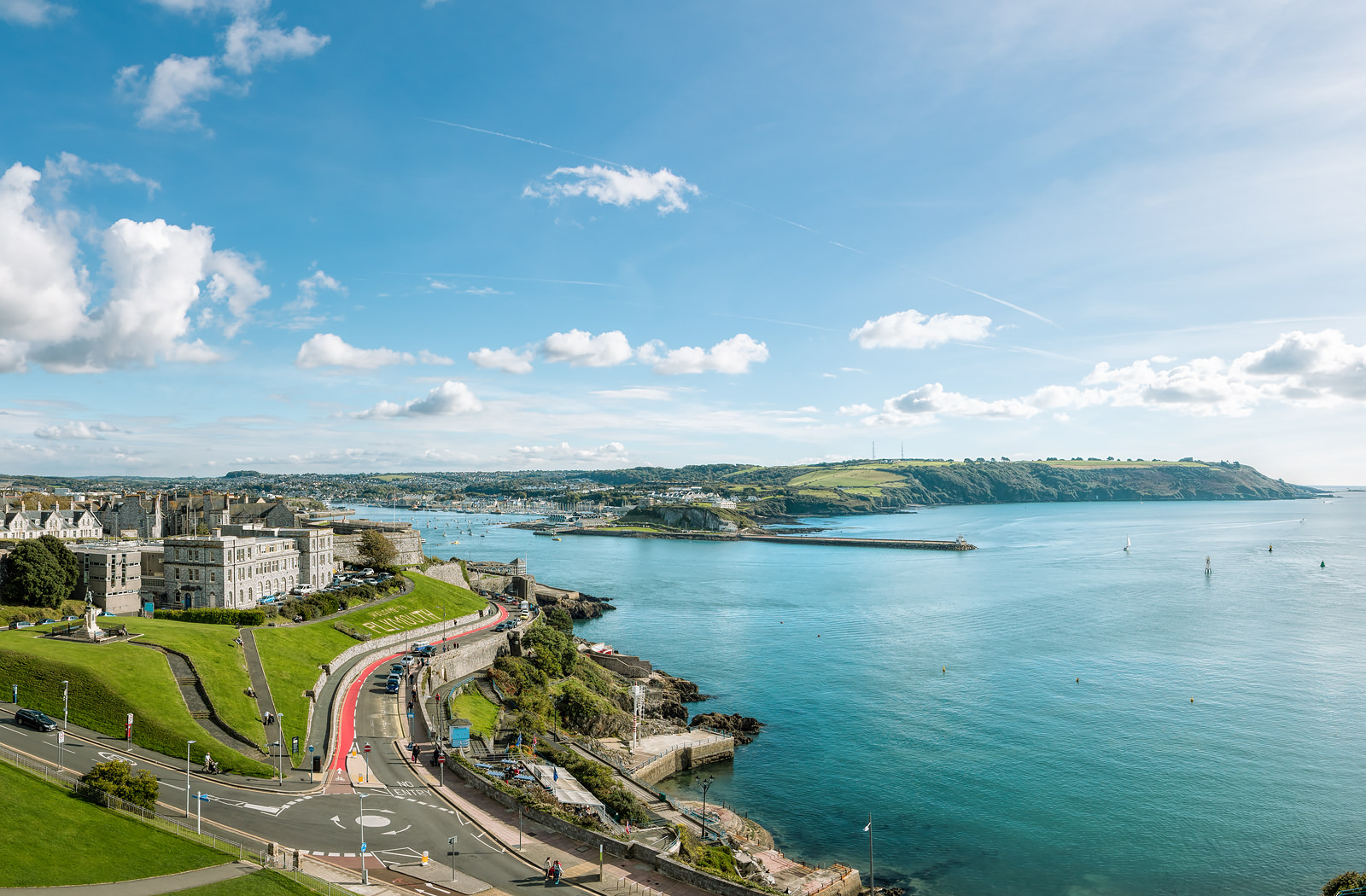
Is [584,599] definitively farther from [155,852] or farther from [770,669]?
[155,852]

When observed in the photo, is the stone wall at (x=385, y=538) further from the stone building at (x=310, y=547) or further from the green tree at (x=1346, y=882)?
the green tree at (x=1346, y=882)

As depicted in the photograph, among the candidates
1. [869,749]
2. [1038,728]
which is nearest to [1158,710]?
[1038,728]

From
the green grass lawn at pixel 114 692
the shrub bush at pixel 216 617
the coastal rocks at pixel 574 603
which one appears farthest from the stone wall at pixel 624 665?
the green grass lawn at pixel 114 692

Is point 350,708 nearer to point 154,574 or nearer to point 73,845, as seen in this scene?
point 73,845

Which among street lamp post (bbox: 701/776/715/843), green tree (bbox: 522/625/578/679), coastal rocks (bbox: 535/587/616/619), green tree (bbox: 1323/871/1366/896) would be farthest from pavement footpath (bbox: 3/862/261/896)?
coastal rocks (bbox: 535/587/616/619)

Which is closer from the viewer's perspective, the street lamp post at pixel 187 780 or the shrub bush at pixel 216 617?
the street lamp post at pixel 187 780

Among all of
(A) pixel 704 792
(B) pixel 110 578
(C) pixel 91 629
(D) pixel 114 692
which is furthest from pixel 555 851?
(B) pixel 110 578
